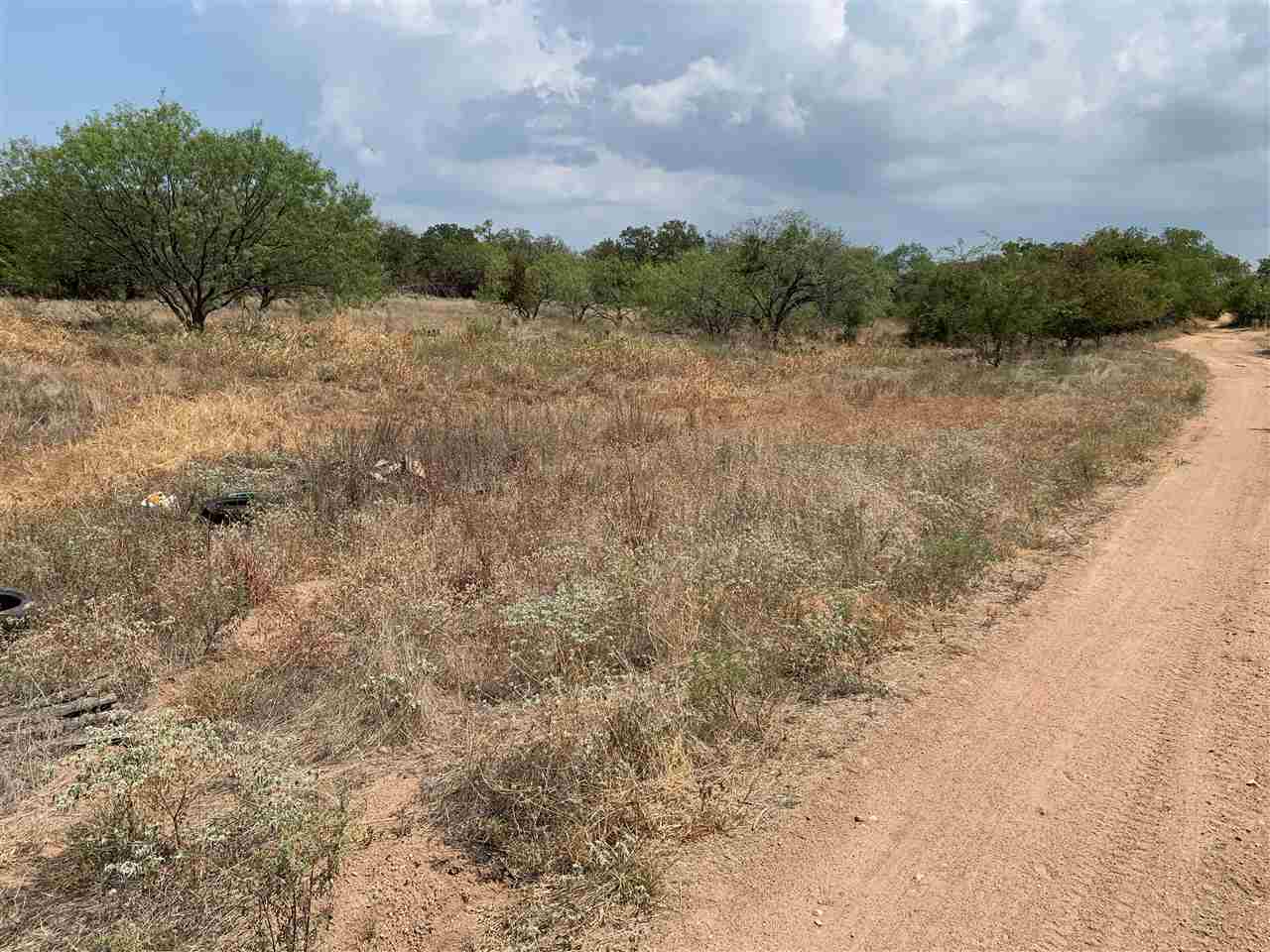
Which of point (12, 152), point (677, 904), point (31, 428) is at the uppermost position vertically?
point (12, 152)

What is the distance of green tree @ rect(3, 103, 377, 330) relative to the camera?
1819 cm

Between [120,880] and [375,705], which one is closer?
[120,880]

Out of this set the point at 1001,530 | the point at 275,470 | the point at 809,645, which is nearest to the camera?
the point at 809,645

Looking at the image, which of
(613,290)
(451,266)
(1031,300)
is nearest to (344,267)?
(613,290)

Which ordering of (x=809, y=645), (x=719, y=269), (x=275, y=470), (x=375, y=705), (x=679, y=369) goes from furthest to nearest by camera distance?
1. (x=719, y=269)
2. (x=679, y=369)
3. (x=275, y=470)
4. (x=809, y=645)
5. (x=375, y=705)

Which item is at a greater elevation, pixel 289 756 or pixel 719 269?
pixel 719 269

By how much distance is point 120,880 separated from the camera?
9.16 feet

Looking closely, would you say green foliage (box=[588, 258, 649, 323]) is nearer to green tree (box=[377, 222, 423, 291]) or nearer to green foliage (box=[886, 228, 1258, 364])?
green foliage (box=[886, 228, 1258, 364])

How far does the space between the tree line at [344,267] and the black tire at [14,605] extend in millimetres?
16630

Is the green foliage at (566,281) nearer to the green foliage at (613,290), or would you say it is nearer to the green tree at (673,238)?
the green foliage at (613,290)

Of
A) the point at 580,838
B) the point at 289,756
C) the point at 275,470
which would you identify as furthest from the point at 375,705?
the point at 275,470

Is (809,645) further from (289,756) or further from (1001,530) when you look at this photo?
(1001,530)

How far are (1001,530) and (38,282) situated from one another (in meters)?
25.5

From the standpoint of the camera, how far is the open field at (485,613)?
293 cm
